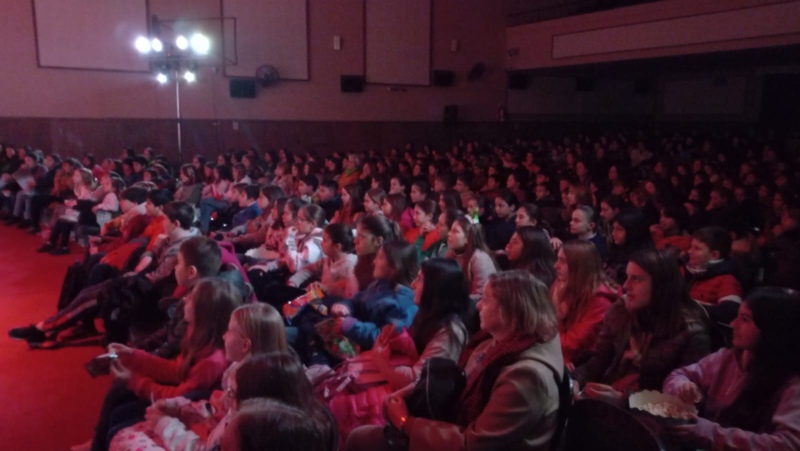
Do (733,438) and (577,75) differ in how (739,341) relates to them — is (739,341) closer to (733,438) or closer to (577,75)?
(733,438)

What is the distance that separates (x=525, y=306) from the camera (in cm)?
207

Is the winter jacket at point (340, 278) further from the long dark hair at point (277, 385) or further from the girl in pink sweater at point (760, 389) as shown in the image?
the girl in pink sweater at point (760, 389)

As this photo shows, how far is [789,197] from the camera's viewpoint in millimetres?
5719

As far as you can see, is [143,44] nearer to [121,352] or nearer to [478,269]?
[478,269]

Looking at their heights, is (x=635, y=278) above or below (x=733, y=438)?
above

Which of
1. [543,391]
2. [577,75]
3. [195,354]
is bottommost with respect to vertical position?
[195,354]

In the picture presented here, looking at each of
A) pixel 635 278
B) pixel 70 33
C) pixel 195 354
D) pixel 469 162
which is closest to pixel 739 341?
pixel 635 278

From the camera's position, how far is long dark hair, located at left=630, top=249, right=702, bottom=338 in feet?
8.61

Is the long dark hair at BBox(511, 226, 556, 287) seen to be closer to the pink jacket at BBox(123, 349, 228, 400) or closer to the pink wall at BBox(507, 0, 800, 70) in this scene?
the pink jacket at BBox(123, 349, 228, 400)

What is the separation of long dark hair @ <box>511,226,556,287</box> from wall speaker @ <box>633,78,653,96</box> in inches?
638

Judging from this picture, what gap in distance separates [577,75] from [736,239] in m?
13.0

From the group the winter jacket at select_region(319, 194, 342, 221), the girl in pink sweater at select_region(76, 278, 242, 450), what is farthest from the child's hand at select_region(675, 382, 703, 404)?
the winter jacket at select_region(319, 194, 342, 221)

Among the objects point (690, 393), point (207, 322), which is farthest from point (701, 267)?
point (207, 322)

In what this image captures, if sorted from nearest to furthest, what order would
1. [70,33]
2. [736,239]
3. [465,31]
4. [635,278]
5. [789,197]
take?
[635,278] → [736,239] → [789,197] → [70,33] → [465,31]
